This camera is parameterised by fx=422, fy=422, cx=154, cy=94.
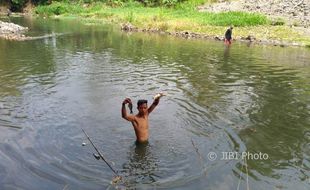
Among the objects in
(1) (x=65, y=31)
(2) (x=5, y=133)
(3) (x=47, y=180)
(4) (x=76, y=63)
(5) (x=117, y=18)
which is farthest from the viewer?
(5) (x=117, y=18)

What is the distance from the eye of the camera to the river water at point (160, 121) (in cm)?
967

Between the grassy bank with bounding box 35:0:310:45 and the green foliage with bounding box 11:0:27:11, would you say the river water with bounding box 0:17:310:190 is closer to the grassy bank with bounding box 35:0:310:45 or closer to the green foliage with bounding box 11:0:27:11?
the grassy bank with bounding box 35:0:310:45

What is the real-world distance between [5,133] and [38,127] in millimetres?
973

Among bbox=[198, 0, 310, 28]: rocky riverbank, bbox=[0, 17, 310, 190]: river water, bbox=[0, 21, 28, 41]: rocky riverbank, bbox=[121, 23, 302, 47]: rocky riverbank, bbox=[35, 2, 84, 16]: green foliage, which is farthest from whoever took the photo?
bbox=[35, 2, 84, 16]: green foliage

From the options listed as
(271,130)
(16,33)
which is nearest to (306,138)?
(271,130)

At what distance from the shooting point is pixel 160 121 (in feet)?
44.0

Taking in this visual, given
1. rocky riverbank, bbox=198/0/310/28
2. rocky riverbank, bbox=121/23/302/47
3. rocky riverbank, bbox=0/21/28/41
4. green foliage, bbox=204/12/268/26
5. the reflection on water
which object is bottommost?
the reflection on water

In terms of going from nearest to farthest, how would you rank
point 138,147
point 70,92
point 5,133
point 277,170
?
point 277,170 < point 138,147 < point 5,133 < point 70,92

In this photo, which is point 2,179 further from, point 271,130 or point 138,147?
point 271,130

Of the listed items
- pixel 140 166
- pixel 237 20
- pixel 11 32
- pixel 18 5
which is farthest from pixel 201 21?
pixel 18 5

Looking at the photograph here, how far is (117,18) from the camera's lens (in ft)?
165

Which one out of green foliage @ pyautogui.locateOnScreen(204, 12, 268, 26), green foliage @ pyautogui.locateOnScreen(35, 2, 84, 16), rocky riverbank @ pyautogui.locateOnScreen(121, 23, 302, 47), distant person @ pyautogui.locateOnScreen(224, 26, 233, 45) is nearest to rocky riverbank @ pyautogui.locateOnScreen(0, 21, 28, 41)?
rocky riverbank @ pyautogui.locateOnScreen(121, 23, 302, 47)

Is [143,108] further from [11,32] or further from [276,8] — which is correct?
[276,8]

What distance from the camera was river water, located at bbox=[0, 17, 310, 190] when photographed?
9.67 m
